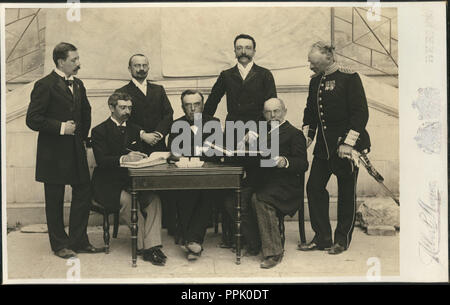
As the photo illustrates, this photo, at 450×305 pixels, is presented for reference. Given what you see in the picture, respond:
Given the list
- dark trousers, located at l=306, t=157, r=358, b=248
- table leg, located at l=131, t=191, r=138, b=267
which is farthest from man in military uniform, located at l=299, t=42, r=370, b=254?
table leg, located at l=131, t=191, r=138, b=267

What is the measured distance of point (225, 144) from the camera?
7074 mm

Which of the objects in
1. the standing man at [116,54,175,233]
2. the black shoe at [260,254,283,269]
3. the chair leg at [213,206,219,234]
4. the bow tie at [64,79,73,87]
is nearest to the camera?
the black shoe at [260,254,283,269]

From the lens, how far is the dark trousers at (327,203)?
7.00 metres

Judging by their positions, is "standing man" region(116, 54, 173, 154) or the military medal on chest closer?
the military medal on chest

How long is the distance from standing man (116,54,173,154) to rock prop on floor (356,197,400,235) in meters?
2.28

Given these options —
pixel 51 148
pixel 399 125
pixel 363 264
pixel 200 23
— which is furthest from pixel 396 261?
pixel 51 148

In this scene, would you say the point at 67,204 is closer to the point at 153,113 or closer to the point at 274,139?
the point at 153,113

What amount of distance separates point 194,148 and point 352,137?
158cm

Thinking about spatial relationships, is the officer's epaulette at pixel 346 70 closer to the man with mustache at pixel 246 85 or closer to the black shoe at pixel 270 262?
the man with mustache at pixel 246 85

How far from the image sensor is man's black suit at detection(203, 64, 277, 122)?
7168 millimetres

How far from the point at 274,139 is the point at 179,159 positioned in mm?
940

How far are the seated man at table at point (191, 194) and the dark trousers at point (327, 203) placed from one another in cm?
101

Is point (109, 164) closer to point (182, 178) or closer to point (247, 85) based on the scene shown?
point (182, 178)

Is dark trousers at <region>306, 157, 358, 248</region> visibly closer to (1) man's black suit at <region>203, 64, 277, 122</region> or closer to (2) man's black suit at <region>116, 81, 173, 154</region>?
(1) man's black suit at <region>203, 64, 277, 122</region>
